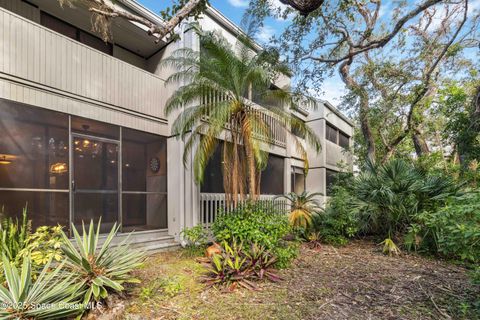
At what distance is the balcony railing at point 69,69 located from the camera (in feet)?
16.8

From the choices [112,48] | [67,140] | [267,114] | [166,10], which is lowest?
[67,140]

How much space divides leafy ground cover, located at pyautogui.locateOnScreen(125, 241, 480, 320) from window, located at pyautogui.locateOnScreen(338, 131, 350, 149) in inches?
479

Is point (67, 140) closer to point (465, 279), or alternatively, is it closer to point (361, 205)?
point (361, 205)

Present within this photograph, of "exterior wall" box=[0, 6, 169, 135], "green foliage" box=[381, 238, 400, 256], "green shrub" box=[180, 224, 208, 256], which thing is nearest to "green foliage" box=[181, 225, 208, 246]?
"green shrub" box=[180, 224, 208, 256]

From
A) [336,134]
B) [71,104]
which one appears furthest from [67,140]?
[336,134]

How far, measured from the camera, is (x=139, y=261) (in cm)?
445

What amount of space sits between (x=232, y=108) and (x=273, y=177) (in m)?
5.37

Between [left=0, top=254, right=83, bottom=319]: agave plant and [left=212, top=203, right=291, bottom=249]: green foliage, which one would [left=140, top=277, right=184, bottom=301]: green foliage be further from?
[left=212, top=203, right=291, bottom=249]: green foliage

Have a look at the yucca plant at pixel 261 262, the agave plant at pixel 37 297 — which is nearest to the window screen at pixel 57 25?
the agave plant at pixel 37 297

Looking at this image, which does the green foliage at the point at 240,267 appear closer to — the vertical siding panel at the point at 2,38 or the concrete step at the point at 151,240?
the concrete step at the point at 151,240

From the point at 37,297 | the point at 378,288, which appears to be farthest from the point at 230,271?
the point at 37,297

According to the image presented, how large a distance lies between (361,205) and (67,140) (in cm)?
811

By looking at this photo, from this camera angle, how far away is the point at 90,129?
21.0 ft

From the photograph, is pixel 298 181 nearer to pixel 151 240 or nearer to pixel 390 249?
pixel 390 249
